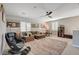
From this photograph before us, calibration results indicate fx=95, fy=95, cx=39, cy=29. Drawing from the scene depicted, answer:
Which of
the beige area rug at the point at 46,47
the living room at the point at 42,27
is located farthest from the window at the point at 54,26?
the beige area rug at the point at 46,47

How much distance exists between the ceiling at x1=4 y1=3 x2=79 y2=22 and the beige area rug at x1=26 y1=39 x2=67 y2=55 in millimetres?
582

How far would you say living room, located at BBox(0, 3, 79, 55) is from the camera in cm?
204

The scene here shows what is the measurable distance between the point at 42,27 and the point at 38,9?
42 centimetres

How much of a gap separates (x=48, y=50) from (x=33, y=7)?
101 centimetres

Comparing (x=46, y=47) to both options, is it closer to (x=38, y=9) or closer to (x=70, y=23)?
(x=70, y=23)

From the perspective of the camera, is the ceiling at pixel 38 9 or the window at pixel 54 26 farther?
the window at pixel 54 26

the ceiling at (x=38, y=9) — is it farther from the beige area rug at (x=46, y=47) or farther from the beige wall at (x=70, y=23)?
the beige area rug at (x=46, y=47)

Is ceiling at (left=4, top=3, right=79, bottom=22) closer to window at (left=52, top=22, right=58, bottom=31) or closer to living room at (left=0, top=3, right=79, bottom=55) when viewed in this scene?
living room at (left=0, top=3, right=79, bottom=55)

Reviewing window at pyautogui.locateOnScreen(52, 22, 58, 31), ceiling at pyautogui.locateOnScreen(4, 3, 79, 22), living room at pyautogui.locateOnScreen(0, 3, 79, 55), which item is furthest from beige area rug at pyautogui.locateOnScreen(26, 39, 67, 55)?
ceiling at pyautogui.locateOnScreen(4, 3, 79, 22)

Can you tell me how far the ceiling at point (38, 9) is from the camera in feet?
6.67

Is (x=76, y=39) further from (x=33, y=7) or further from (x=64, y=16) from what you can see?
(x=33, y=7)

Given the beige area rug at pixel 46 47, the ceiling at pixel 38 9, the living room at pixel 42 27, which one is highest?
the ceiling at pixel 38 9

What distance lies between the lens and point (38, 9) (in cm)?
209
